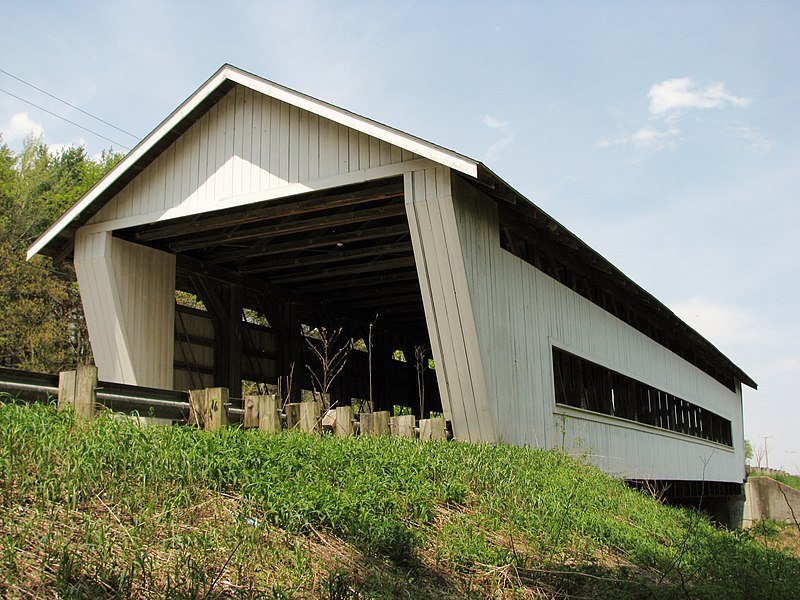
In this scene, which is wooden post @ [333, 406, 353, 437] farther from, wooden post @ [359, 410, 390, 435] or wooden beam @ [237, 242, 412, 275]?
wooden beam @ [237, 242, 412, 275]

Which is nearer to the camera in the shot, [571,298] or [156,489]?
[156,489]

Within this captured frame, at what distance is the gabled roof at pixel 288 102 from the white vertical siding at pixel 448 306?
0.55 m

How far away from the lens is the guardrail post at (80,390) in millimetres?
6434

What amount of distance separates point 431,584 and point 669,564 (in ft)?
8.46

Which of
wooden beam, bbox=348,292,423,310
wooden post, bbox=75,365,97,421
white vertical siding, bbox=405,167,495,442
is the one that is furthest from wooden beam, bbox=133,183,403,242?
wooden beam, bbox=348,292,423,310

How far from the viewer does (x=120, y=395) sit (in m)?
7.19

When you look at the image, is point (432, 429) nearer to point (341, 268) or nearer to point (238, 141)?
point (238, 141)

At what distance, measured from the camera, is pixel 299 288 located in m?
18.0

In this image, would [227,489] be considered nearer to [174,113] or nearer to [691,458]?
[174,113]

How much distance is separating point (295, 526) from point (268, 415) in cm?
234

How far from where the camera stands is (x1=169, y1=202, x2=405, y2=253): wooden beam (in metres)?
12.2

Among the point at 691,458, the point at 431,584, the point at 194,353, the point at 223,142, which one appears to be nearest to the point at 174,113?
the point at 223,142

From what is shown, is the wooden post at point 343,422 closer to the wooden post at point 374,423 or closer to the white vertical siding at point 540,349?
the wooden post at point 374,423

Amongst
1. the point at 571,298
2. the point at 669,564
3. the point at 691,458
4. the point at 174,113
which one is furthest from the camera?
the point at 691,458
